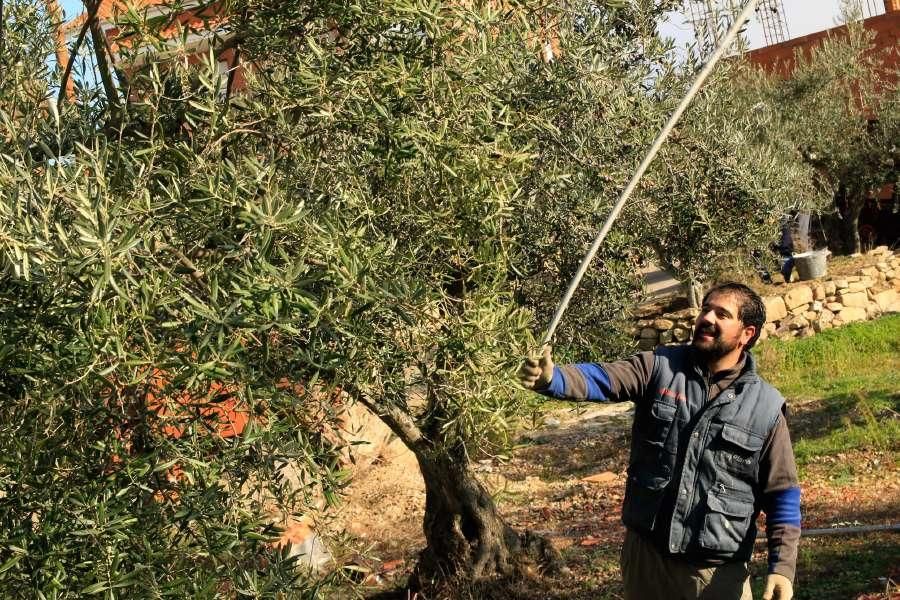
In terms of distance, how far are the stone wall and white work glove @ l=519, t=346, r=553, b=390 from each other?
12.7 meters

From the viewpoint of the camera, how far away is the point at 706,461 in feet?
12.4

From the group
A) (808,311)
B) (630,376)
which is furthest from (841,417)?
(630,376)

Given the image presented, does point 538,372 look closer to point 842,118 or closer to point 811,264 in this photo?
point 811,264

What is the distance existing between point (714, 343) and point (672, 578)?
89 centimetres

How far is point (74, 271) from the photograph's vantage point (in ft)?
8.59

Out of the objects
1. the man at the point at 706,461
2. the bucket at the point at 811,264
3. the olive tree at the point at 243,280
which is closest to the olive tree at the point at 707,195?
the olive tree at the point at 243,280

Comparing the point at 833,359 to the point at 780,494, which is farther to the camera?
the point at 833,359

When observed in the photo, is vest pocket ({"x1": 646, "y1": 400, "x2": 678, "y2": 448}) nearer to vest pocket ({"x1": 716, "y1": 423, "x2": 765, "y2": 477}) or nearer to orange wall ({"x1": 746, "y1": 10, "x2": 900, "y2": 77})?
vest pocket ({"x1": 716, "y1": 423, "x2": 765, "y2": 477})

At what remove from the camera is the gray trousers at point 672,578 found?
3771 mm

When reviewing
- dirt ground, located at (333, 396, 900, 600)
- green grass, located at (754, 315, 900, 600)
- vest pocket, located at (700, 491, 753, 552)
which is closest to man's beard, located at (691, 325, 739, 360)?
vest pocket, located at (700, 491, 753, 552)

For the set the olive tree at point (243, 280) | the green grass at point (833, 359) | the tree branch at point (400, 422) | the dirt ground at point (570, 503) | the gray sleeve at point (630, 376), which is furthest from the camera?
the green grass at point (833, 359)

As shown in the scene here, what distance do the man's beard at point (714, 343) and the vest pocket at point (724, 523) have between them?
1.72ft

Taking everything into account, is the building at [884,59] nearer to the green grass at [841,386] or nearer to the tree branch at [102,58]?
the green grass at [841,386]

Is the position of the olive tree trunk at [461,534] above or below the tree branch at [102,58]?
below
